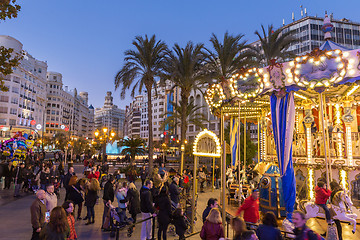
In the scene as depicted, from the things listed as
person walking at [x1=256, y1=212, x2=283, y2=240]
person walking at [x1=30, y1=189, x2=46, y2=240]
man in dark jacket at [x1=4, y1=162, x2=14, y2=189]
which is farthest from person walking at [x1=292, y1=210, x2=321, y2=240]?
man in dark jacket at [x1=4, y1=162, x2=14, y2=189]

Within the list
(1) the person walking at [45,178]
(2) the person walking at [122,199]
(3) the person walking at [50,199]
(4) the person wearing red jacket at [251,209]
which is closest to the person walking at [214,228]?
(4) the person wearing red jacket at [251,209]

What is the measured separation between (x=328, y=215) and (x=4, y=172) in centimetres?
1744

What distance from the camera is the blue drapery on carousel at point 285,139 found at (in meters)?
8.61

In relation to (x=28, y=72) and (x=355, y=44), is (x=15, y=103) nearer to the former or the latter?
(x=28, y=72)

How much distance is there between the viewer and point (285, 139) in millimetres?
8984

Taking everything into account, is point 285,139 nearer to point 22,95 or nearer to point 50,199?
point 50,199

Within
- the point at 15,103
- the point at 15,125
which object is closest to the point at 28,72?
the point at 15,103

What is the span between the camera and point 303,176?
11.5m

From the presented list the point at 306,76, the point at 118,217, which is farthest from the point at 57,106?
the point at 306,76

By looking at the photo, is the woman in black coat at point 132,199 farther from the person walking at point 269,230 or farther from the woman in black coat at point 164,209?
the person walking at point 269,230

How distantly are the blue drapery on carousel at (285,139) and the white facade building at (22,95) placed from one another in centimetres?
5677

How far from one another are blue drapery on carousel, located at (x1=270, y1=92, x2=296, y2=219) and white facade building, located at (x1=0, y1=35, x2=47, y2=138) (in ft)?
186

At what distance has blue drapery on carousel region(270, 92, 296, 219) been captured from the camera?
8609 millimetres

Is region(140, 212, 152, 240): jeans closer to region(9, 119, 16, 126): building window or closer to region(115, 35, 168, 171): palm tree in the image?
region(115, 35, 168, 171): palm tree
